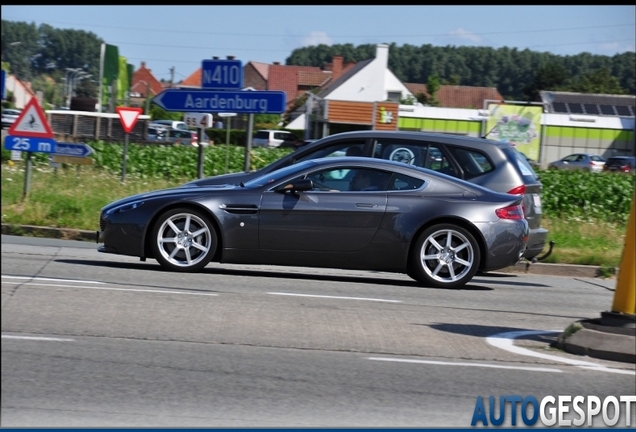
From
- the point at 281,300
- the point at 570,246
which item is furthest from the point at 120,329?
the point at 570,246

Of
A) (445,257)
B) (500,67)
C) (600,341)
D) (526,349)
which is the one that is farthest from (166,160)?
(500,67)

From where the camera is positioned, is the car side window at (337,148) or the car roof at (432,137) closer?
the car roof at (432,137)

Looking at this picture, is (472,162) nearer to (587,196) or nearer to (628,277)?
(628,277)

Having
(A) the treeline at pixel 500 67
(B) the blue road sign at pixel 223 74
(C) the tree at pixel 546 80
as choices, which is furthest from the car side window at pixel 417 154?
(C) the tree at pixel 546 80

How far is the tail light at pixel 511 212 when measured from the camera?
9.76 metres

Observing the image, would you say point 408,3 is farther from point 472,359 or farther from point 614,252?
point 614,252

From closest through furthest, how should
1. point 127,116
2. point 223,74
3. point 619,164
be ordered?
point 223,74, point 127,116, point 619,164

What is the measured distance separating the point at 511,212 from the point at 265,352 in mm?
4610

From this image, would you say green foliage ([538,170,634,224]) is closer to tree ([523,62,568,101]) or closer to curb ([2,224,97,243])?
curb ([2,224,97,243])

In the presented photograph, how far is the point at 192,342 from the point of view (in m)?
6.11

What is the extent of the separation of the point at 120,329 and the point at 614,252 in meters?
10.3

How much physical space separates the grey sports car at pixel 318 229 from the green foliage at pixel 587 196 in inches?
435

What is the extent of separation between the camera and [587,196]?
811 inches

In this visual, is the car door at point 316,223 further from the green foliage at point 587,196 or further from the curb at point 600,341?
the green foliage at point 587,196
